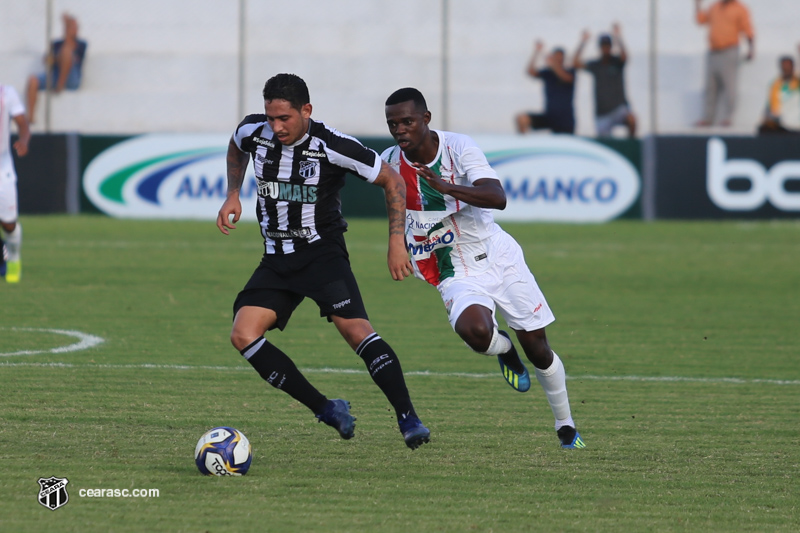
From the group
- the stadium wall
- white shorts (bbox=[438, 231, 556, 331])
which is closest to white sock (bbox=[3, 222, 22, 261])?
white shorts (bbox=[438, 231, 556, 331])

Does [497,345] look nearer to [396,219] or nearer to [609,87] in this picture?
[396,219]

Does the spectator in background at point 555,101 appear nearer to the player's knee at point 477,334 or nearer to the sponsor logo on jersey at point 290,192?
the player's knee at point 477,334

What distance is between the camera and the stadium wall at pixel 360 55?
860 inches

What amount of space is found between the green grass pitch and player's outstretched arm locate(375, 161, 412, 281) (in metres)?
0.87

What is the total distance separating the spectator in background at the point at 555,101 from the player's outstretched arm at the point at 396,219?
14.8 m

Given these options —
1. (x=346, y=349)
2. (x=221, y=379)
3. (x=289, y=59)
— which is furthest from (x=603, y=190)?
(x=221, y=379)

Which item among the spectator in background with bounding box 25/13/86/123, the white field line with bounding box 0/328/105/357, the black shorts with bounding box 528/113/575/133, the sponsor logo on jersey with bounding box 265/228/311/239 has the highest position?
the spectator in background with bounding box 25/13/86/123

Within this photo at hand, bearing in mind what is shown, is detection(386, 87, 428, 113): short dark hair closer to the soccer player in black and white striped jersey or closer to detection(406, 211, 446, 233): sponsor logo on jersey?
the soccer player in black and white striped jersey

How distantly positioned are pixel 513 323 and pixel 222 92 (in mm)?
17109

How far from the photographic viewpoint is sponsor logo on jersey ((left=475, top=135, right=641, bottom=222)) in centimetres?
1889

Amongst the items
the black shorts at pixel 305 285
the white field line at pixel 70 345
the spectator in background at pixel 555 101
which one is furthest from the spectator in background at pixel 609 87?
the black shorts at pixel 305 285

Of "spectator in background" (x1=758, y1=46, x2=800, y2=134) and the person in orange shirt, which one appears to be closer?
"spectator in background" (x1=758, y1=46, x2=800, y2=134)

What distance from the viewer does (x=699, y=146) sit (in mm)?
18828

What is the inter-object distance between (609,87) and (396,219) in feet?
52.5
